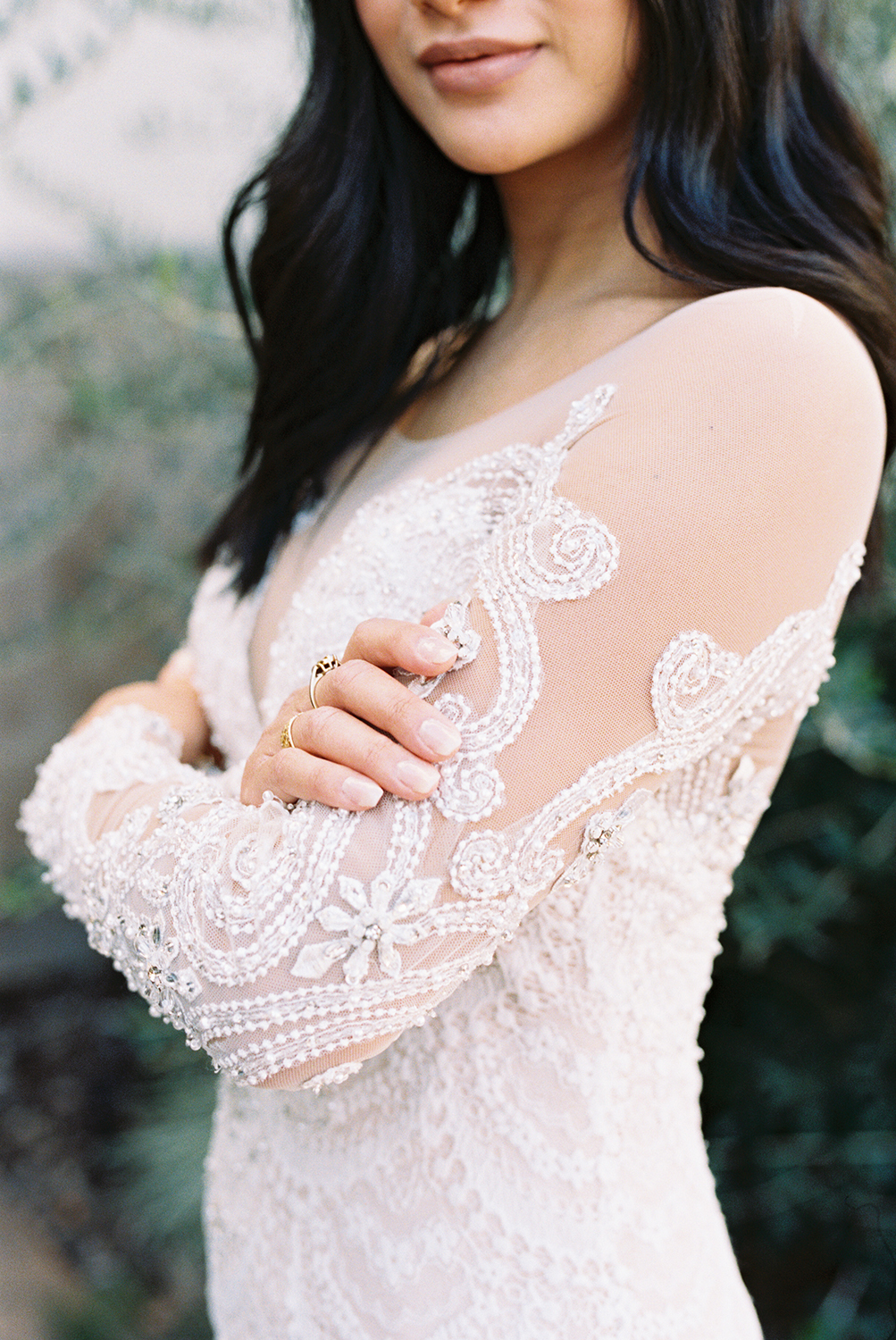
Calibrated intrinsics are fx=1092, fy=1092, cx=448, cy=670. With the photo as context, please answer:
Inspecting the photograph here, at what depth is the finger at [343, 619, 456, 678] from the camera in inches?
29.6

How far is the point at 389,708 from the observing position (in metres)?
0.76

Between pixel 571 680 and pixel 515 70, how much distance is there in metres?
0.60

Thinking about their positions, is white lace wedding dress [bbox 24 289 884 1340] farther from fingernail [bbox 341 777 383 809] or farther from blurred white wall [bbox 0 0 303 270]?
blurred white wall [bbox 0 0 303 270]

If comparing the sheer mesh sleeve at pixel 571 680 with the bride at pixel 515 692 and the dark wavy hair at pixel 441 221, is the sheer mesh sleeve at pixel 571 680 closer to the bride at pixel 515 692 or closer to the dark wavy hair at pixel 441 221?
the bride at pixel 515 692

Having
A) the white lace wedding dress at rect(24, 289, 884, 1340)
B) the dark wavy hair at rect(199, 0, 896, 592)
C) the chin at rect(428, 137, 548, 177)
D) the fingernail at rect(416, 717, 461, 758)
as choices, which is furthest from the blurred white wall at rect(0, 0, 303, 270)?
the fingernail at rect(416, 717, 461, 758)

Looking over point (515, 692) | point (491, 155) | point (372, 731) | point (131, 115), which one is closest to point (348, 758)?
point (372, 731)

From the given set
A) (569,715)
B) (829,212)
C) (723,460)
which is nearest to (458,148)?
(829,212)

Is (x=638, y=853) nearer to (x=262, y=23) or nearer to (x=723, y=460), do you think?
(x=723, y=460)

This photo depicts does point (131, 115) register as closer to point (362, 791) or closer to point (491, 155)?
point (491, 155)

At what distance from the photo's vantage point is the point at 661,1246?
96 cm

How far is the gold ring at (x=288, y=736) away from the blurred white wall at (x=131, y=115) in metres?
1.33

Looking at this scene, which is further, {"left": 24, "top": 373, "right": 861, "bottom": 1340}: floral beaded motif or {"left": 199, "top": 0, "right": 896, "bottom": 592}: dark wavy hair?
{"left": 199, "top": 0, "right": 896, "bottom": 592}: dark wavy hair

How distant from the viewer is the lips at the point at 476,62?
38.3 inches

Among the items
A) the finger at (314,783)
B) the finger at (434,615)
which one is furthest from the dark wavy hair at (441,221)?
the finger at (314,783)
